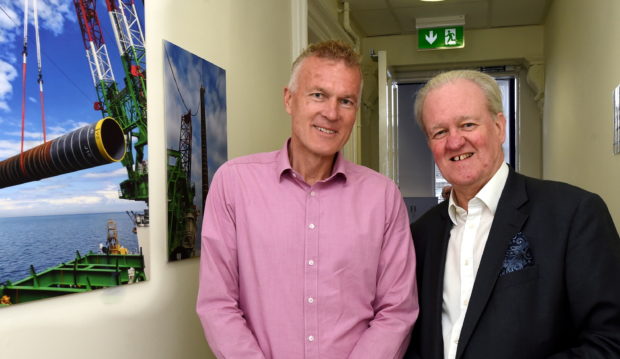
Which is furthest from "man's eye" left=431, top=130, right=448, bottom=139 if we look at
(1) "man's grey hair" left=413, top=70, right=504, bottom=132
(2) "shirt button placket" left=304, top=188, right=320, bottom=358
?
(2) "shirt button placket" left=304, top=188, right=320, bottom=358

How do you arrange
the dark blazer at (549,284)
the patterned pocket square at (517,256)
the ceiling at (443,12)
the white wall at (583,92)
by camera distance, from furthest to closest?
the ceiling at (443,12) < the white wall at (583,92) < the patterned pocket square at (517,256) < the dark blazer at (549,284)

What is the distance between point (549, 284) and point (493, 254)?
142 millimetres

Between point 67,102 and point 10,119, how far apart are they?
18 centimetres

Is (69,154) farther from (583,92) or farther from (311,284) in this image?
(583,92)

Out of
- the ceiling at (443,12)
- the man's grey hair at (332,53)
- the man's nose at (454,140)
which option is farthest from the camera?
the ceiling at (443,12)

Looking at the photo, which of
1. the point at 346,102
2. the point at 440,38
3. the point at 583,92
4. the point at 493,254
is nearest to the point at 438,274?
the point at 493,254

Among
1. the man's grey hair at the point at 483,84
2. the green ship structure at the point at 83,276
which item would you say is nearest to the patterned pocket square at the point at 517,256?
the man's grey hair at the point at 483,84

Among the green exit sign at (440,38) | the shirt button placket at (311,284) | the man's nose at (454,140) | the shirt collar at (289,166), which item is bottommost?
the shirt button placket at (311,284)

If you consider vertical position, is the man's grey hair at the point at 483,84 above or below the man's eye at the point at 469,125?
above

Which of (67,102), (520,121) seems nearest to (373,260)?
(67,102)

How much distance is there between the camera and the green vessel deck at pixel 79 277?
119cm

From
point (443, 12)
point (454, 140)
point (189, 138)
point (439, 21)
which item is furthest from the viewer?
point (439, 21)

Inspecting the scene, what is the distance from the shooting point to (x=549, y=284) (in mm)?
1308

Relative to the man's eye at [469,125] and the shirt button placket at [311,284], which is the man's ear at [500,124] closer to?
the man's eye at [469,125]
